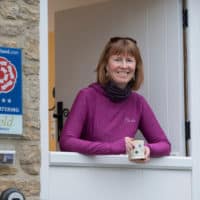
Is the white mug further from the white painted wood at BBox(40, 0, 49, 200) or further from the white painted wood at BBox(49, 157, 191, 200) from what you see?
the white painted wood at BBox(40, 0, 49, 200)

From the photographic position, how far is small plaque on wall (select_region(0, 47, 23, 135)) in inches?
184

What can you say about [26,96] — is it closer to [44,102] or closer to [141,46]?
[44,102]

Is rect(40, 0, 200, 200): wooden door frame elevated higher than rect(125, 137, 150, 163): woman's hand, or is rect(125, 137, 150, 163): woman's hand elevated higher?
rect(40, 0, 200, 200): wooden door frame

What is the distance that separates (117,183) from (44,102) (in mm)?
722

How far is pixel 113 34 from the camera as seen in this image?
619cm

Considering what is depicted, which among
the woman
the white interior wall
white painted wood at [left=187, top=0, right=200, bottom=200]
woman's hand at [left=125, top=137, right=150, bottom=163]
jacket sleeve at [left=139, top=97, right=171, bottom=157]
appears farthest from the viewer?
the white interior wall

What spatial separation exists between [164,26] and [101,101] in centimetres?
89

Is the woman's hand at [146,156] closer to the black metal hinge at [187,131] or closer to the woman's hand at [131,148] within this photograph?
the woman's hand at [131,148]

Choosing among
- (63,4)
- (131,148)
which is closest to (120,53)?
(131,148)

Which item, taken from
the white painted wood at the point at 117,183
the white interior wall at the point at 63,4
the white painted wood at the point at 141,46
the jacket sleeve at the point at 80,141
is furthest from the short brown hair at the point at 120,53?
the white interior wall at the point at 63,4

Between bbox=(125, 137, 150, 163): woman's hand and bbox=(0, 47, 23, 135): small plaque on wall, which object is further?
bbox=(125, 137, 150, 163): woman's hand

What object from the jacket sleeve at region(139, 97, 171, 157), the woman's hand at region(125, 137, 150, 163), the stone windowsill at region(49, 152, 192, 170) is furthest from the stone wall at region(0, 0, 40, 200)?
the jacket sleeve at region(139, 97, 171, 157)

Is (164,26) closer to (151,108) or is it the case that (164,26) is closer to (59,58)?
(151,108)

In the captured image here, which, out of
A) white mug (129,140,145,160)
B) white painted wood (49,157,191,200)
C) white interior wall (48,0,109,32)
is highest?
white interior wall (48,0,109,32)
